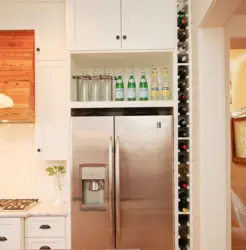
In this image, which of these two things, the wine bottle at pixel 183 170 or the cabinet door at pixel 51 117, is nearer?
the wine bottle at pixel 183 170

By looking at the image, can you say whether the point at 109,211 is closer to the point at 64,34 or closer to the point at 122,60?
the point at 122,60

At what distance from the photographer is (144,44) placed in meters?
2.75

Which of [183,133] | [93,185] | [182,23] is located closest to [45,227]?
[93,185]

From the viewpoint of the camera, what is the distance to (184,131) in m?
2.79

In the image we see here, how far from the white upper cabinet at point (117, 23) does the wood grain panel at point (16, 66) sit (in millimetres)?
479

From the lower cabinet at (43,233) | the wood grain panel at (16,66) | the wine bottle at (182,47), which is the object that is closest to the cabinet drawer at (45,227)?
the lower cabinet at (43,233)

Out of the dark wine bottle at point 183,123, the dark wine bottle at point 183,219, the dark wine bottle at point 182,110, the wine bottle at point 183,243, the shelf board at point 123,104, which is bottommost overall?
the wine bottle at point 183,243

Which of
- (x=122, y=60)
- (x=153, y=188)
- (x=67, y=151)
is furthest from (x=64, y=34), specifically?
(x=153, y=188)

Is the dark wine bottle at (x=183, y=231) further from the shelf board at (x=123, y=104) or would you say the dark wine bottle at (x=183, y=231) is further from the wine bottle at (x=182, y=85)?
the wine bottle at (x=182, y=85)

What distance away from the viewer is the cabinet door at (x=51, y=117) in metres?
2.93

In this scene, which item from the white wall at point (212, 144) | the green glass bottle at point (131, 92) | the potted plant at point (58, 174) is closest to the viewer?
the white wall at point (212, 144)

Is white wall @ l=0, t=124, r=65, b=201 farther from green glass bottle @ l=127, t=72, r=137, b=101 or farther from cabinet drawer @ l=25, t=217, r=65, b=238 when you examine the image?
green glass bottle @ l=127, t=72, r=137, b=101

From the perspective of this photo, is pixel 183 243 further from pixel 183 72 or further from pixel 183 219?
pixel 183 72

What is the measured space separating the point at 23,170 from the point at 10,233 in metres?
0.79
